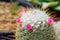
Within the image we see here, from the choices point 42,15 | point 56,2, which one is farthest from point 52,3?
point 42,15

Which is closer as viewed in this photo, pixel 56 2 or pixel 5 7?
pixel 56 2

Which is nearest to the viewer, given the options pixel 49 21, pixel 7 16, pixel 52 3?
pixel 49 21

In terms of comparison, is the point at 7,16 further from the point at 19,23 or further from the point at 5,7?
the point at 19,23

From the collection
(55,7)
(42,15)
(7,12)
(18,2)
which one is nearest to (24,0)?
(18,2)

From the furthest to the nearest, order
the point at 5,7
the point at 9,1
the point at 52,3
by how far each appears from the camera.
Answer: the point at 9,1, the point at 5,7, the point at 52,3

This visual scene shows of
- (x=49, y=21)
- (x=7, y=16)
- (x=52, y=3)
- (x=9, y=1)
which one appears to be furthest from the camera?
(x=9, y=1)

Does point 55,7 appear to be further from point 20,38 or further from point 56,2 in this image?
point 20,38

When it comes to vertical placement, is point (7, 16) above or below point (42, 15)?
below
